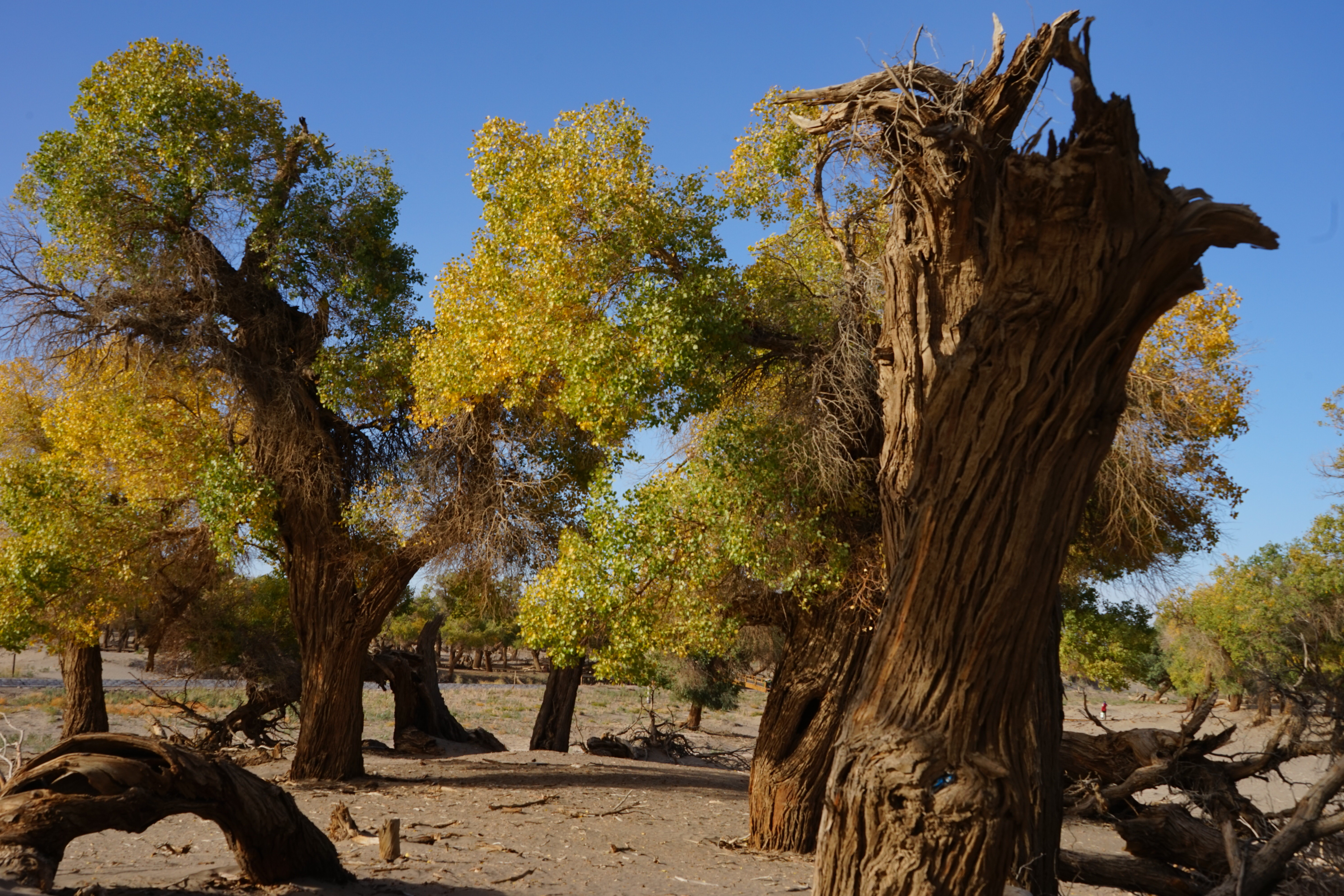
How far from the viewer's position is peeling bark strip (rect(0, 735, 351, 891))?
634 cm

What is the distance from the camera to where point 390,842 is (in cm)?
923

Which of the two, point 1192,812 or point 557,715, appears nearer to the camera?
point 1192,812

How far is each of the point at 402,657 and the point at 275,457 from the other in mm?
7958

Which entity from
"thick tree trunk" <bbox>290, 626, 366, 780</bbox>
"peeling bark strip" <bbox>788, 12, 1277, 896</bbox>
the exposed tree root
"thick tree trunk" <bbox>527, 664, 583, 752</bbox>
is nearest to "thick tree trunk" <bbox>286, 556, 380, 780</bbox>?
"thick tree trunk" <bbox>290, 626, 366, 780</bbox>

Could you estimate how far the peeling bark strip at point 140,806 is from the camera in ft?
20.8

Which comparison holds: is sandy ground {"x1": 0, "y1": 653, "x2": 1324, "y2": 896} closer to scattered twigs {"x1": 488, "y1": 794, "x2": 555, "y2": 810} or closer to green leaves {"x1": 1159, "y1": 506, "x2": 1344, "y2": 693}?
scattered twigs {"x1": 488, "y1": 794, "x2": 555, "y2": 810}

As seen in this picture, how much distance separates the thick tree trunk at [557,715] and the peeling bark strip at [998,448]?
14.9 meters

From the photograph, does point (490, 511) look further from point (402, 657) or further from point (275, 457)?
point (402, 657)

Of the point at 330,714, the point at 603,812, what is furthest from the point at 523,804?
the point at 330,714

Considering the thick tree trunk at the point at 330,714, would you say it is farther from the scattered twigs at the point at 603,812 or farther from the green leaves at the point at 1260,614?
the green leaves at the point at 1260,614

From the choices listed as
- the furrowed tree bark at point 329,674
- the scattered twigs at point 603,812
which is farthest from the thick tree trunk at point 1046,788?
the furrowed tree bark at point 329,674

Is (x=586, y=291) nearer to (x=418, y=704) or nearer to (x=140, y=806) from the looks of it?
(x=140, y=806)

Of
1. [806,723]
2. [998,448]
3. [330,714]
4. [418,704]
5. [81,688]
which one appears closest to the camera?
[998,448]

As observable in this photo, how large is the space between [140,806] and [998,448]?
630cm
